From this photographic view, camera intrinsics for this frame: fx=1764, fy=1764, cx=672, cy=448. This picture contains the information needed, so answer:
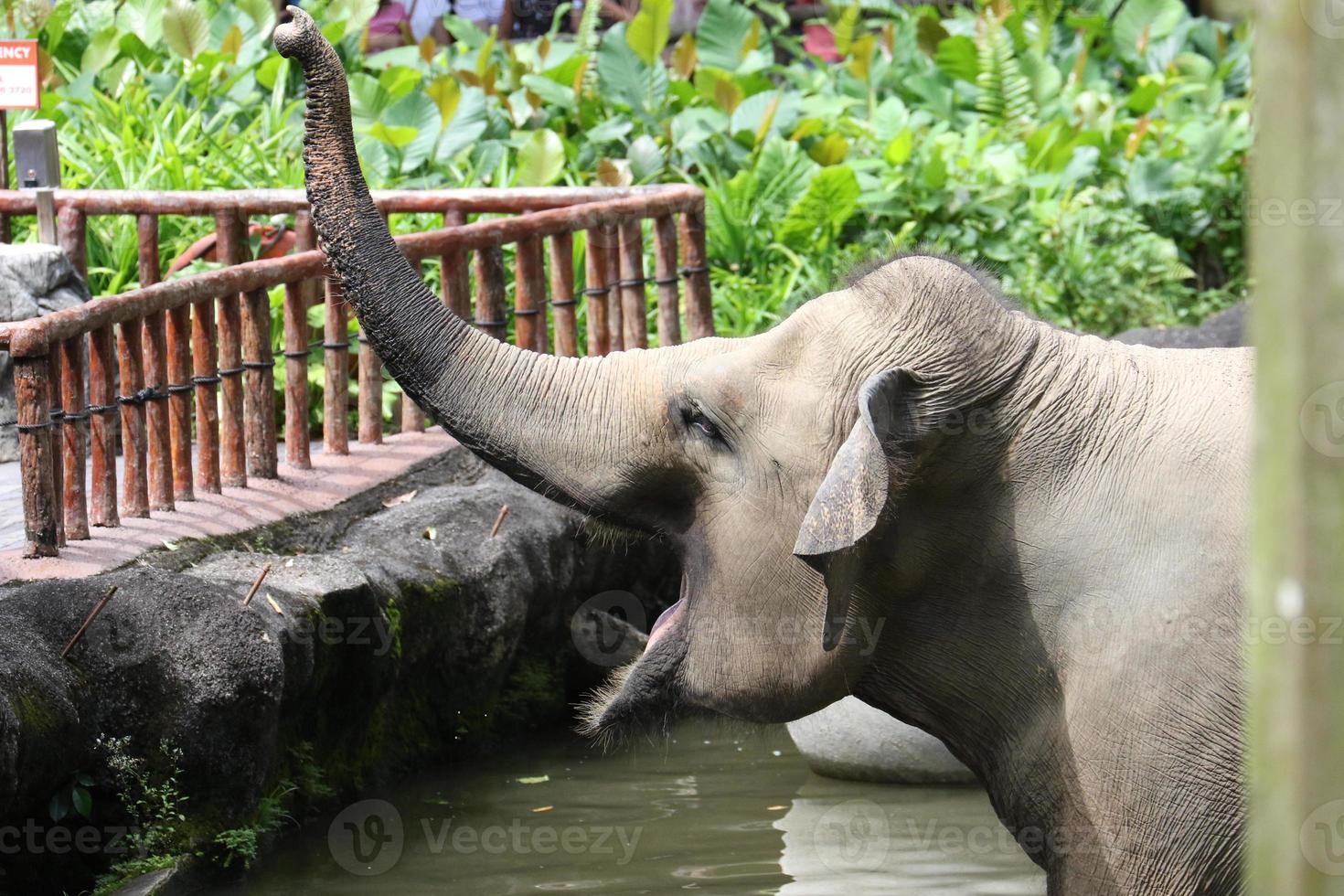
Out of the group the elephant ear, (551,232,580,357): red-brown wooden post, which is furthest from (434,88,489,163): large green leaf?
the elephant ear

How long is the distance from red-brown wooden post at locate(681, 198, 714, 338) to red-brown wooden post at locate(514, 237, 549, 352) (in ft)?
3.36

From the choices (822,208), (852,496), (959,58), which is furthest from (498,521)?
(959,58)

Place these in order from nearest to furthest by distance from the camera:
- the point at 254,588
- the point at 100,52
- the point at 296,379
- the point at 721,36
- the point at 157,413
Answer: the point at 254,588 < the point at 157,413 < the point at 296,379 < the point at 100,52 < the point at 721,36

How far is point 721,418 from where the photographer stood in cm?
332

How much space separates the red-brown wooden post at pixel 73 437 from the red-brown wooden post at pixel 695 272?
11.7 feet

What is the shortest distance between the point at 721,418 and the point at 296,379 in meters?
4.56

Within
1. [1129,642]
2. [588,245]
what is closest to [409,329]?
[1129,642]

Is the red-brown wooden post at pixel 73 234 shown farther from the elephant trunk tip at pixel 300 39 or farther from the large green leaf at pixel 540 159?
the elephant trunk tip at pixel 300 39

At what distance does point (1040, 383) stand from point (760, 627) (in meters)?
0.69

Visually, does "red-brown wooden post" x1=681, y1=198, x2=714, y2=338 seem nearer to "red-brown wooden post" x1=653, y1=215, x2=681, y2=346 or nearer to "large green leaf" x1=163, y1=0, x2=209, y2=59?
"red-brown wooden post" x1=653, y1=215, x2=681, y2=346

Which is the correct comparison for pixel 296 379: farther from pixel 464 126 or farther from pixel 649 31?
pixel 649 31

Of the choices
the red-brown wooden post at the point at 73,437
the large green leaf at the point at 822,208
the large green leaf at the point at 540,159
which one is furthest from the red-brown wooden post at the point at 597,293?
the large green leaf at the point at 822,208

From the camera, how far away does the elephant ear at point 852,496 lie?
9.69ft

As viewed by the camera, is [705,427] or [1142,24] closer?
[705,427]
